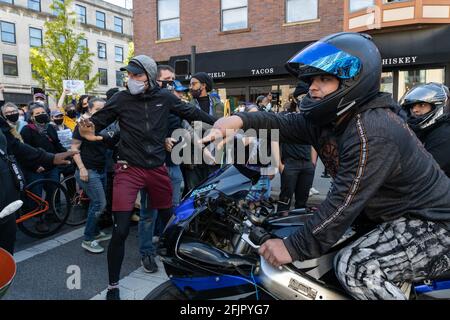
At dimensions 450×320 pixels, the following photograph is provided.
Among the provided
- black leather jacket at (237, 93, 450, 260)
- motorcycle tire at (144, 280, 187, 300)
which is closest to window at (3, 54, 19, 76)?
motorcycle tire at (144, 280, 187, 300)

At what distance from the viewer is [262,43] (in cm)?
1494

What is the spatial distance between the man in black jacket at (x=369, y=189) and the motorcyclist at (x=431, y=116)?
1472 mm

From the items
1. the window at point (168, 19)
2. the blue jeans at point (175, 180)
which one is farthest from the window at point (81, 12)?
the blue jeans at point (175, 180)

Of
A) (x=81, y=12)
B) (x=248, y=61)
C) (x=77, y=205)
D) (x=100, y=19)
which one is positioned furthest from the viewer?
(x=100, y=19)

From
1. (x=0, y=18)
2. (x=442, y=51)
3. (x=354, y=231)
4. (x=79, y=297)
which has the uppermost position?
(x=0, y=18)

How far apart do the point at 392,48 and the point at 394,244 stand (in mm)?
12516

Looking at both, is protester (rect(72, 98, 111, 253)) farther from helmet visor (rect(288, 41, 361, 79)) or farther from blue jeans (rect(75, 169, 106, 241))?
helmet visor (rect(288, 41, 361, 79))

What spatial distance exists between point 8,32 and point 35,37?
8.42 ft

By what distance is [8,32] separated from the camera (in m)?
35.2

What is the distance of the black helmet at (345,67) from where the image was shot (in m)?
1.71

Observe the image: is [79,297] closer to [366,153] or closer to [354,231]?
[354,231]

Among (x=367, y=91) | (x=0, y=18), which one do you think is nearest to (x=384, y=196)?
(x=367, y=91)

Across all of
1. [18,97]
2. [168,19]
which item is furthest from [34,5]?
[168,19]

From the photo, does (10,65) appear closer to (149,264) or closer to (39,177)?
(39,177)
